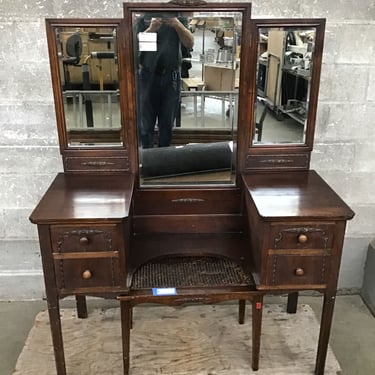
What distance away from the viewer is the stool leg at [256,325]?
5.57 feet

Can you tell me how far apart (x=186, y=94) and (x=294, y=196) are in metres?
0.62

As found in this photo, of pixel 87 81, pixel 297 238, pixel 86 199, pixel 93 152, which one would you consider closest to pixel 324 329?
pixel 297 238

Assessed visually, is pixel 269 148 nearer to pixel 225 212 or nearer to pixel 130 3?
pixel 225 212

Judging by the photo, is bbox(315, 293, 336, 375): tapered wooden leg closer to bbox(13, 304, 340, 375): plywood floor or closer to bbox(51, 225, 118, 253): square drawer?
bbox(13, 304, 340, 375): plywood floor

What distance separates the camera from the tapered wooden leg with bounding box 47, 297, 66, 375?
64.8 inches

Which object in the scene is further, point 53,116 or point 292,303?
point 292,303

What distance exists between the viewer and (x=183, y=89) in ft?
6.12

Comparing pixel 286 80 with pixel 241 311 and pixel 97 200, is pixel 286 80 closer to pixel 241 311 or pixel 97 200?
pixel 97 200

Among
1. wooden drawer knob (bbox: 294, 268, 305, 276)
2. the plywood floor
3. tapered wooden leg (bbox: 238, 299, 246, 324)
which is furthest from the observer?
tapered wooden leg (bbox: 238, 299, 246, 324)

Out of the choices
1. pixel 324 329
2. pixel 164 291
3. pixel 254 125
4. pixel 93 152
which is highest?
pixel 254 125

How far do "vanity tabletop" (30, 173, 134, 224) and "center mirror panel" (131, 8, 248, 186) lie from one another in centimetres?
20

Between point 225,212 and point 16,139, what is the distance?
100 cm

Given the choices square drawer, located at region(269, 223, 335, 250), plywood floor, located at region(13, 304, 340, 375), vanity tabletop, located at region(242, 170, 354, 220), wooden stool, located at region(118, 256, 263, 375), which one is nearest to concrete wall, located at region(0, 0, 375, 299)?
vanity tabletop, located at region(242, 170, 354, 220)

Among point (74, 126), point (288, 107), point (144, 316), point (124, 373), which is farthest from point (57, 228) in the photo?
point (288, 107)
